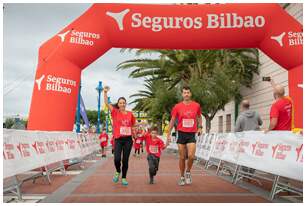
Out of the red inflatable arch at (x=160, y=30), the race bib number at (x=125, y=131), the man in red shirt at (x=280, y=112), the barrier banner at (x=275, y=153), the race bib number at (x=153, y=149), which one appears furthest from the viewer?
the red inflatable arch at (x=160, y=30)

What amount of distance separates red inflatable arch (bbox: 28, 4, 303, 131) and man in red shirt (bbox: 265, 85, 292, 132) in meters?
4.95

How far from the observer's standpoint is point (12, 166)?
6234mm

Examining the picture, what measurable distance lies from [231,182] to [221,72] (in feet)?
52.6

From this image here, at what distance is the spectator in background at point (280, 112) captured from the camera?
7.08 meters

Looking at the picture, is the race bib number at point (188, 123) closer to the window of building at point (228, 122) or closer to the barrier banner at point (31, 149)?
the barrier banner at point (31, 149)

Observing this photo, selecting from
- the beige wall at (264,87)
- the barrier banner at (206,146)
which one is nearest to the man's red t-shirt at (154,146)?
the barrier banner at (206,146)

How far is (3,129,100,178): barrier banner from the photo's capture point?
6267 millimetres

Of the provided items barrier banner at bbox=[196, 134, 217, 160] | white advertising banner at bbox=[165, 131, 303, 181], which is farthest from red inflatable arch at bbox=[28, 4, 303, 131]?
white advertising banner at bbox=[165, 131, 303, 181]

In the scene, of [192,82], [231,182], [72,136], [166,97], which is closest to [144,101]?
[166,97]

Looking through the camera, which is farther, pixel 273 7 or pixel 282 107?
pixel 273 7

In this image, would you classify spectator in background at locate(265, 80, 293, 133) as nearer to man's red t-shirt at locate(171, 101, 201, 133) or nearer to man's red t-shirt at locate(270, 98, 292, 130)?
man's red t-shirt at locate(270, 98, 292, 130)

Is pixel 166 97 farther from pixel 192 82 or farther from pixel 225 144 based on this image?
pixel 225 144

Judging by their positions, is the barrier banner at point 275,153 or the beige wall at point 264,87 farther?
the beige wall at point 264,87

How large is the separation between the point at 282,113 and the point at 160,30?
221 inches
